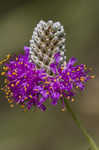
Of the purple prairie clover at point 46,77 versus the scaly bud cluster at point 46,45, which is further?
the scaly bud cluster at point 46,45

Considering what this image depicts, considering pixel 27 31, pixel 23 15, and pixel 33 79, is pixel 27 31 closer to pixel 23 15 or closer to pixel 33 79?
pixel 23 15

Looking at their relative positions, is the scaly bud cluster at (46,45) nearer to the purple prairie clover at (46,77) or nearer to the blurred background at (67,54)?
the purple prairie clover at (46,77)

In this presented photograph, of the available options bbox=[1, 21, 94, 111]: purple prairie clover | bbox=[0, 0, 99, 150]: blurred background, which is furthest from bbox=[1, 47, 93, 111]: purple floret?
bbox=[0, 0, 99, 150]: blurred background

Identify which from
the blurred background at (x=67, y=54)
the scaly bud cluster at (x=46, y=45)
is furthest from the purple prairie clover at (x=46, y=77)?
the blurred background at (x=67, y=54)

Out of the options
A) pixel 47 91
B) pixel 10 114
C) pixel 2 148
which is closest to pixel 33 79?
pixel 47 91

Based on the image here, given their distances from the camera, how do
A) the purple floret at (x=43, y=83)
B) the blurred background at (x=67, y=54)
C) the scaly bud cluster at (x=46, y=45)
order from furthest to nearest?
the blurred background at (x=67, y=54) < the scaly bud cluster at (x=46, y=45) < the purple floret at (x=43, y=83)

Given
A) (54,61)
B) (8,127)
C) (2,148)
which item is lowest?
(2,148)
